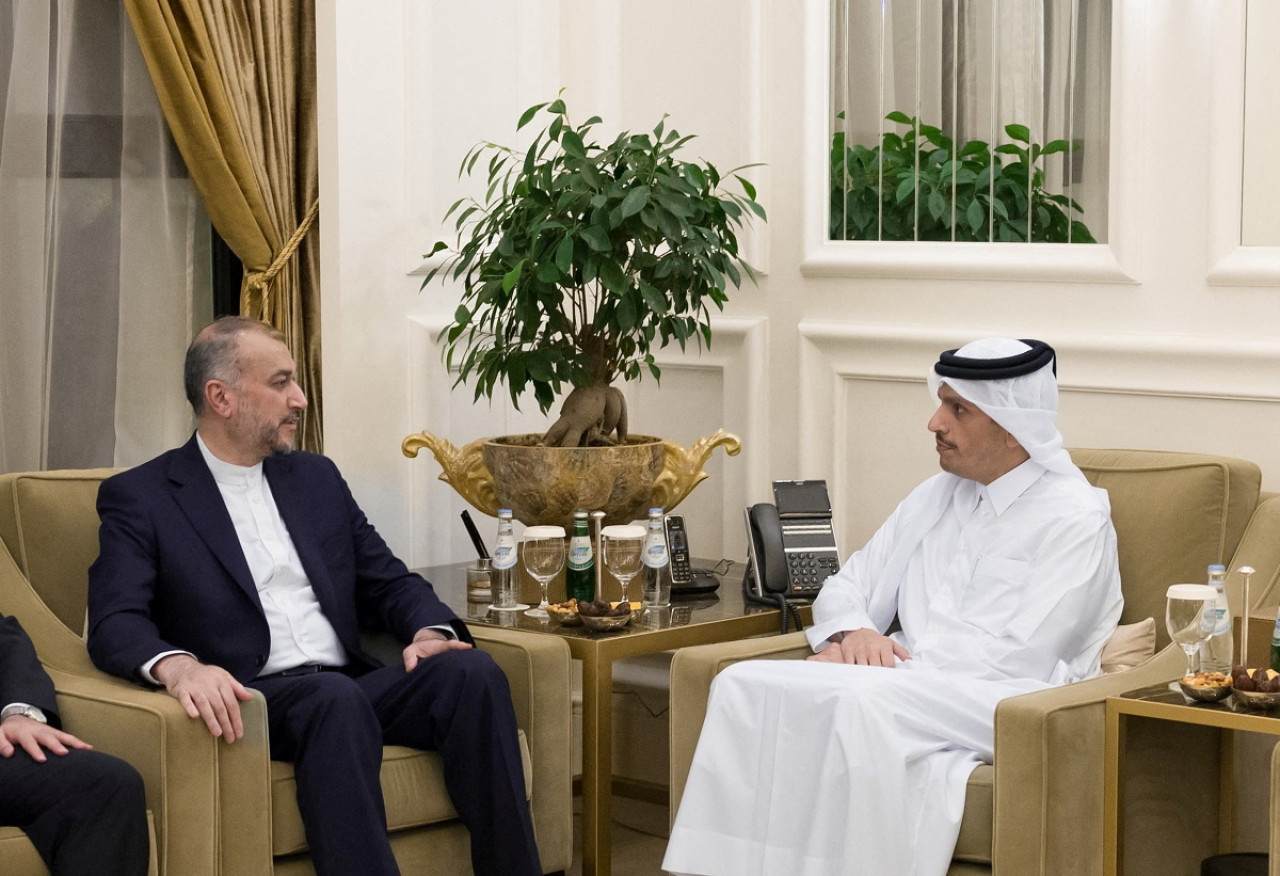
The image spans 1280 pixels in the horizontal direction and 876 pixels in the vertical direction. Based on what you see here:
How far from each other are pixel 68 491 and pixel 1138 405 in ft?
7.73

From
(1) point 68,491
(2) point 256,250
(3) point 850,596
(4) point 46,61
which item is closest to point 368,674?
(1) point 68,491

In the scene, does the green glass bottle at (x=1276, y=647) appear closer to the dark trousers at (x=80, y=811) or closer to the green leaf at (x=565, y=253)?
the green leaf at (x=565, y=253)

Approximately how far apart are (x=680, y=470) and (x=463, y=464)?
53 cm

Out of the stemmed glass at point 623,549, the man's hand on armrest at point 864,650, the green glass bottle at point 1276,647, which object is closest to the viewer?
the green glass bottle at point 1276,647

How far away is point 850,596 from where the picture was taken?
3553 mm

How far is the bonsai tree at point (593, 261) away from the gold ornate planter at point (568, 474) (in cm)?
13

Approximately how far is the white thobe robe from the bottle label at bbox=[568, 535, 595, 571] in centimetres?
54

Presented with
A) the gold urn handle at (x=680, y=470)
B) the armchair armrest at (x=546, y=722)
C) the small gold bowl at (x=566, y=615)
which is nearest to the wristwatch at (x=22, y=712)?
the armchair armrest at (x=546, y=722)

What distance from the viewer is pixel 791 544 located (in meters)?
3.91

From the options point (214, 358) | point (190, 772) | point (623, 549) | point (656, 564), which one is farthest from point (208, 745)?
point (656, 564)

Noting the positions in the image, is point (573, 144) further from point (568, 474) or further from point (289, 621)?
point (289, 621)

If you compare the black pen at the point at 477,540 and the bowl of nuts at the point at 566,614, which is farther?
the black pen at the point at 477,540

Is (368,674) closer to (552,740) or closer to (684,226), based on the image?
(552,740)

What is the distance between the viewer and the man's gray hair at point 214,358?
344 cm
